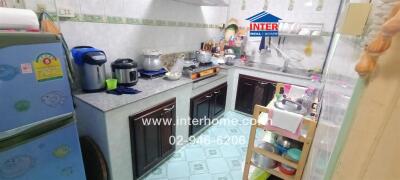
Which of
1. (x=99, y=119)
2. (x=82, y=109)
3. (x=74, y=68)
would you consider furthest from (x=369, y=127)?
(x=74, y=68)

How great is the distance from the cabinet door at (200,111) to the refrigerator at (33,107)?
1247 millimetres

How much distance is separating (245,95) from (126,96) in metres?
1.94

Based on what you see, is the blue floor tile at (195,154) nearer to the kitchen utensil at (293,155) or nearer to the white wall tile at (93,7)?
the kitchen utensil at (293,155)

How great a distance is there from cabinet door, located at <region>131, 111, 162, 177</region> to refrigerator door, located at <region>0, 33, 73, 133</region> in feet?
1.87

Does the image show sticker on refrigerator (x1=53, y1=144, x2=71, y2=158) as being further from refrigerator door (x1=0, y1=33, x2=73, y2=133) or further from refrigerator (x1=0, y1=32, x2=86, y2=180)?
refrigerator door (x1=0, y1=33, x2=73, y2=133)

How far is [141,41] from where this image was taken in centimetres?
201

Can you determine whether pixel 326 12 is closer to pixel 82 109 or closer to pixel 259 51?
pixel 259 51

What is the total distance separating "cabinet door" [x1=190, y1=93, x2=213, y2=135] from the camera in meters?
2.13

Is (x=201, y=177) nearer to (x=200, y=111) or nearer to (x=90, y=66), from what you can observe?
(x=200, y=111)

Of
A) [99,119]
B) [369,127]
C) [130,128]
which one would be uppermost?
[369,127]

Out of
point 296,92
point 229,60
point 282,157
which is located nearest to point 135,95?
point 282,157

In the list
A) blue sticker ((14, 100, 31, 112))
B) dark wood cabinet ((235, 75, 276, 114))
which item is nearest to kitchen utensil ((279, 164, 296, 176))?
dark wood cabinet ((235, 75, 276, 114))

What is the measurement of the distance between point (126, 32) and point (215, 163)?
1.60 metres

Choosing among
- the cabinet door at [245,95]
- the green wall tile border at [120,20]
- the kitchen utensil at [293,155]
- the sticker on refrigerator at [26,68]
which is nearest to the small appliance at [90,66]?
the green wall tile border at [120,20]
